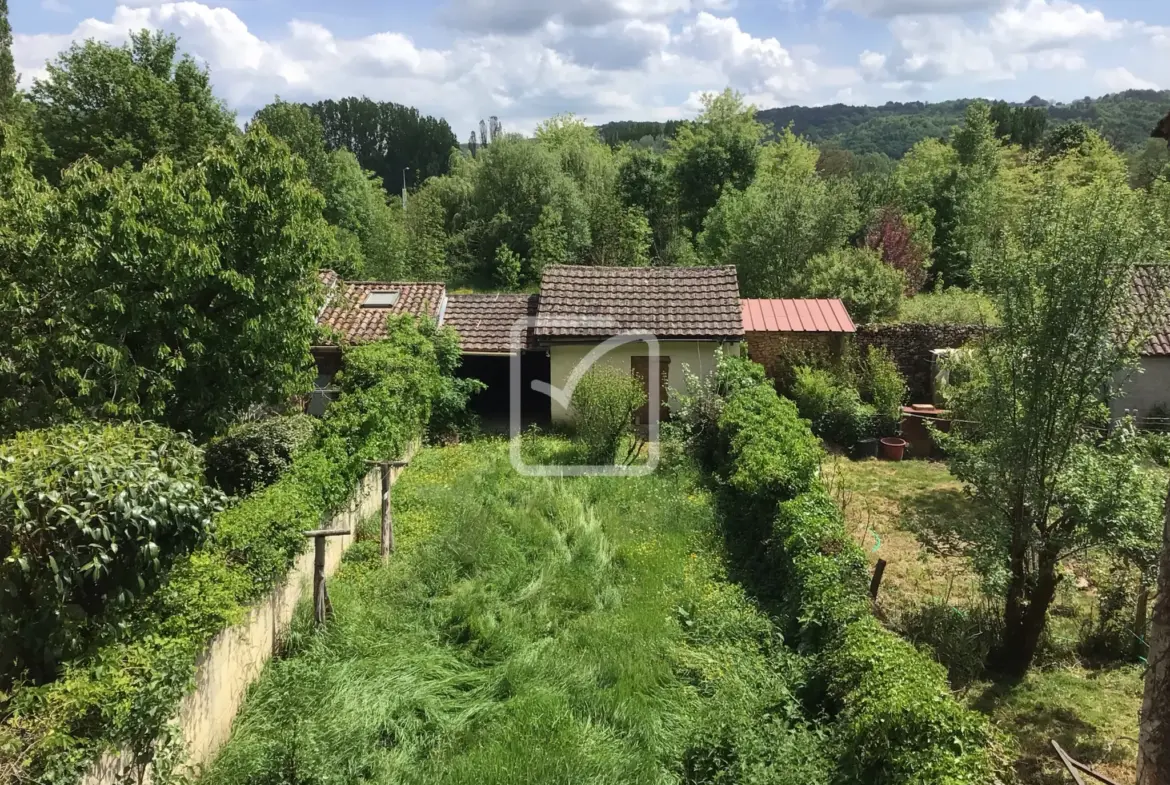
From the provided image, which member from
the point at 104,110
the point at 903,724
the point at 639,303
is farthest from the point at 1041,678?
the point at 104,110

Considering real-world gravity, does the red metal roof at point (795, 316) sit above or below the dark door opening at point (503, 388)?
above

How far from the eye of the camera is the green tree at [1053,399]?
7184 mm

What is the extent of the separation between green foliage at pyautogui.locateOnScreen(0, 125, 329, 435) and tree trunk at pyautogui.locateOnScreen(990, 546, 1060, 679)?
10.5 m

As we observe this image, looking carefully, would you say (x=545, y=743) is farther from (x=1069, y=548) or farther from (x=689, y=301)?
(x=689, y=301)

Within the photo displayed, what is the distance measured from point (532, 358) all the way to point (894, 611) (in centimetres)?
1156

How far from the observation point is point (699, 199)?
37.6m

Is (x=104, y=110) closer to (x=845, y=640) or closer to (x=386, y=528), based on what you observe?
(x=386, y=528)

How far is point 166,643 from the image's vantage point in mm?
5602

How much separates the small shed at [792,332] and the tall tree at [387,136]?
73.4 m

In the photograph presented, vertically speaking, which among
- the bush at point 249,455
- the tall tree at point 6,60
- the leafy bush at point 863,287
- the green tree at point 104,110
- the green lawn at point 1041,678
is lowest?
the green lawn at point 1041,678

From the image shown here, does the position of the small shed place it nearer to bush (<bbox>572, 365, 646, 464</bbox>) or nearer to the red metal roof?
the red metal roof

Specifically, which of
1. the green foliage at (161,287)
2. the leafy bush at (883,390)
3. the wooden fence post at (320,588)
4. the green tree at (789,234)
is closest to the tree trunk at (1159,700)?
the wooden fence post at (320,588)

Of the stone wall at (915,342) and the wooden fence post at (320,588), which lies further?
the stone wall at (915,342)
